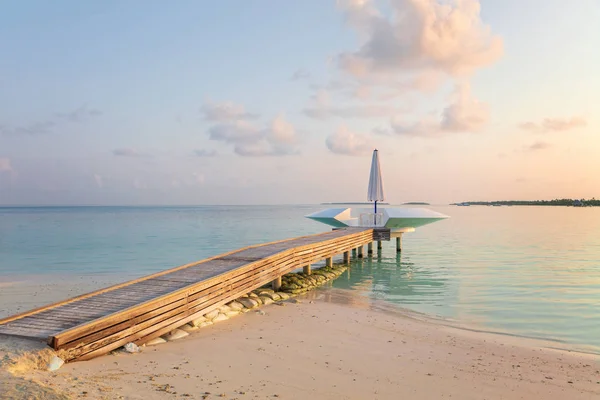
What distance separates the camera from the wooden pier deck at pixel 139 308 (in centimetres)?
604

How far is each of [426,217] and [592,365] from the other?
14759 mm

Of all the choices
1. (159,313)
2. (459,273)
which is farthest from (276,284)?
(459,273)

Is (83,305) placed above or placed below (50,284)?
above

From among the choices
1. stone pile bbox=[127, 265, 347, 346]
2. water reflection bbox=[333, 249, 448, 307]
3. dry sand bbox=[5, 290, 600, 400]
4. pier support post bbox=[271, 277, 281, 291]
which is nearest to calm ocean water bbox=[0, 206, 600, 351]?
water reflection bbox=[333, 249, 448, 307]

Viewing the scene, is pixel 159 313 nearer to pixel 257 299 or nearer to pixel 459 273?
pixel 257 299

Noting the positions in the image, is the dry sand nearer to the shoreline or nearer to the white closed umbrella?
the shoreline

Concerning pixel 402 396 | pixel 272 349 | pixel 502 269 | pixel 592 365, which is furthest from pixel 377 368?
pixel 502 269

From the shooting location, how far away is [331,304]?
38.6ft

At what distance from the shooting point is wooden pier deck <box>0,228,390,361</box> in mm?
6039

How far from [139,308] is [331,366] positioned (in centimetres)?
312

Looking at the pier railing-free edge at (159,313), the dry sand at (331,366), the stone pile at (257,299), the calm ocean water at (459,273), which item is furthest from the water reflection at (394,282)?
the dry sand at (331,366)

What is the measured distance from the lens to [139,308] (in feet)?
22.7

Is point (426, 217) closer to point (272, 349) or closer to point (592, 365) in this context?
point (592, 365)

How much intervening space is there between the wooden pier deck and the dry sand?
13.3 inches
